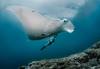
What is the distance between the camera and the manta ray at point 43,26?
3959 mm

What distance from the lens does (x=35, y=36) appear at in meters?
4.52

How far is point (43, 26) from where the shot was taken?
4.39 meters

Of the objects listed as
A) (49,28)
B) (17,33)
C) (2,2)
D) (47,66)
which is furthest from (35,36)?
(17,33)

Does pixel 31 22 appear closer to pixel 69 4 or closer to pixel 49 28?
pixel 49 28

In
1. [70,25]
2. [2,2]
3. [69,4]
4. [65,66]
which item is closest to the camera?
[65,66]

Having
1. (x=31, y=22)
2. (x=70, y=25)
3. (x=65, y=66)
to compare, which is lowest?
(x=65, y=66)

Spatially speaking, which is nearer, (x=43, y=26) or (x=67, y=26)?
(x=67, y=26)

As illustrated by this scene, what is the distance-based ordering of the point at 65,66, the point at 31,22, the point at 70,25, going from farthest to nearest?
1. the point at 31,22
2. the point at 70,25
3. the point at 65,66

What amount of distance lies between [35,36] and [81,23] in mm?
7133

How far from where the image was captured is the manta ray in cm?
396

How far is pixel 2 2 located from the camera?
650cm

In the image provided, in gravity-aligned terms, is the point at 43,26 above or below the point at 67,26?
above

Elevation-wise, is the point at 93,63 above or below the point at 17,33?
below

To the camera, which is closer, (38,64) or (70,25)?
(38,64)
